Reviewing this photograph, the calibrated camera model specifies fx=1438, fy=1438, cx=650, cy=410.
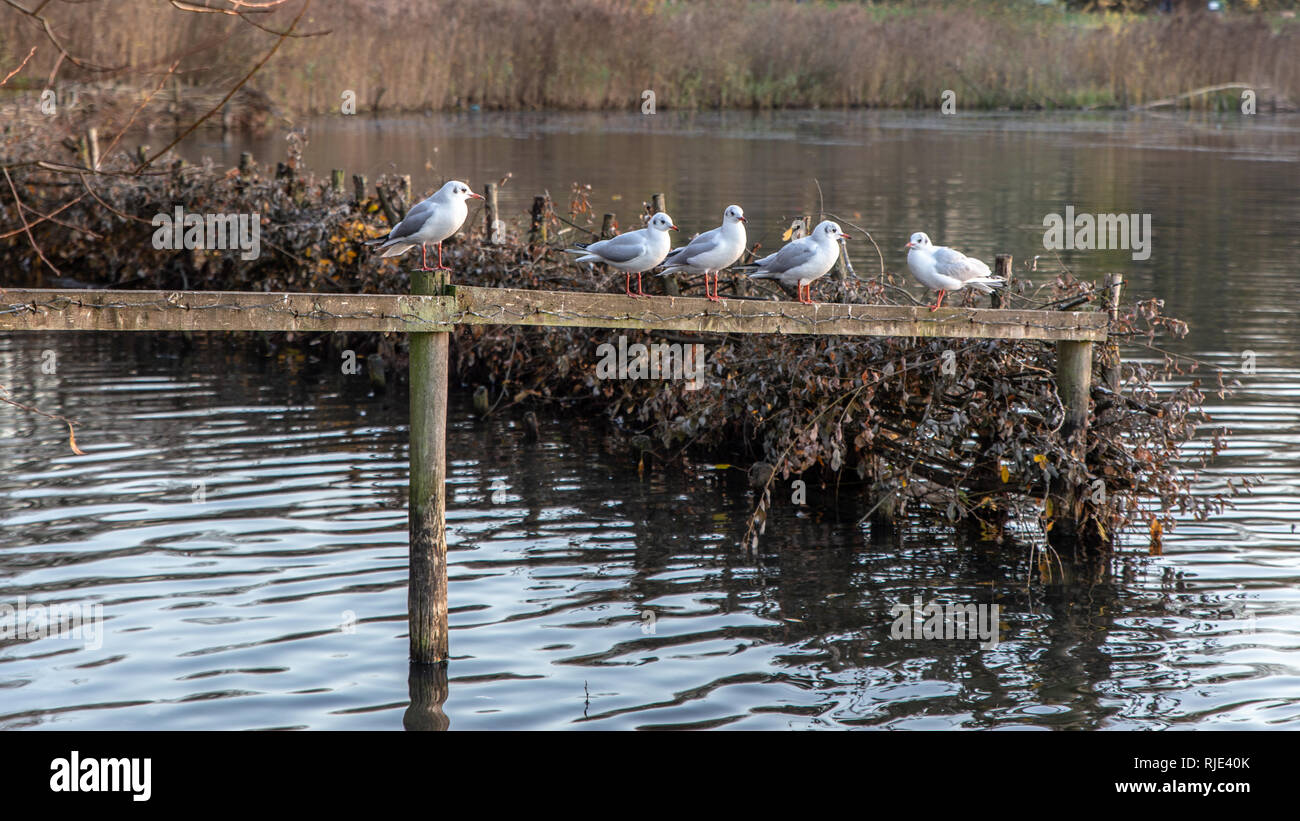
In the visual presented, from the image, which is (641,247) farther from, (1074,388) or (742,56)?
(742,56)

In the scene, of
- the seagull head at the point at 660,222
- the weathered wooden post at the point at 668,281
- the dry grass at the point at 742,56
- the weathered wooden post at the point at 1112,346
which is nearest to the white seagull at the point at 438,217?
the seagull head at the point at 660,222

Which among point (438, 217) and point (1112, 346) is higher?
point (438, 217)

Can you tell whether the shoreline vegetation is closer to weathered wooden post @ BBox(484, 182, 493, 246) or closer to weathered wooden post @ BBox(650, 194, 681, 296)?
weathered wooden post @ BBox(484, 182, 493, 246)

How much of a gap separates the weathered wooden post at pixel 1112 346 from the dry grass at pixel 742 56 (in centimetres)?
3010

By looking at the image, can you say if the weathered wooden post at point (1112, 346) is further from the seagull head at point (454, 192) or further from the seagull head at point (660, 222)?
the seagull head at point (454, 192)

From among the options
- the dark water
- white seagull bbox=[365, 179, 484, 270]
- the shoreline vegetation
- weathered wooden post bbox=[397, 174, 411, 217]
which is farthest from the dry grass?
white seagull bbox=[365, 179, 484, 270]

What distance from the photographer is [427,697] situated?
7.79m

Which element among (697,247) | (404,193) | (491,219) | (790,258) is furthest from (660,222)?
(404,193)

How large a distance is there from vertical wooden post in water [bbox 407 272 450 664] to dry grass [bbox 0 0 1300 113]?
31198 mm

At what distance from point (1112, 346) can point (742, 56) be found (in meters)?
37.3

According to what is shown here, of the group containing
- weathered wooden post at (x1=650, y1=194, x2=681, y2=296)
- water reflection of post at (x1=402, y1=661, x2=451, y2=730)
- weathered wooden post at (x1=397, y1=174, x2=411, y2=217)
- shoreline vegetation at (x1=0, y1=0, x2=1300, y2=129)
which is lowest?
water reflection of post at (x1=402, y1=661, x2=451, y2=730)

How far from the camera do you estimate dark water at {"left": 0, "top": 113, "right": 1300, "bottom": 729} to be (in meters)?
7.84

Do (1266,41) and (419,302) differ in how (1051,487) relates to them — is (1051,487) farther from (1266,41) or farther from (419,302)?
(1266,41)

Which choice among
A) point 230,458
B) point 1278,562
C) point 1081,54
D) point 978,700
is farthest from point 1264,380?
point 1081,54
